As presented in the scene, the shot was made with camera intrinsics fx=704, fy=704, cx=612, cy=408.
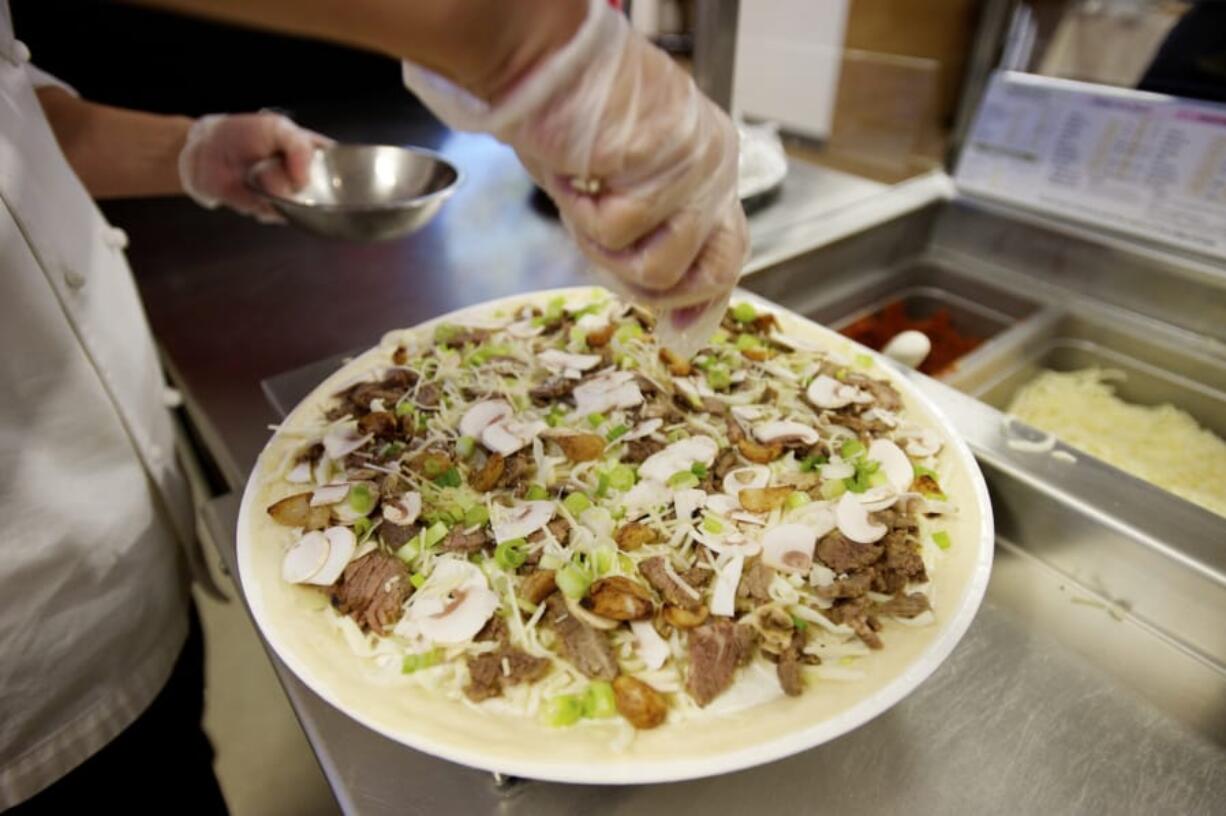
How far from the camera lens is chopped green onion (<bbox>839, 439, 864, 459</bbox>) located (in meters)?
1.30

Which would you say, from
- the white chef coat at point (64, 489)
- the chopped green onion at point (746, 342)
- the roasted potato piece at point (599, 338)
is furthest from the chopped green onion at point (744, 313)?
the white chef coat at point (64, 489)

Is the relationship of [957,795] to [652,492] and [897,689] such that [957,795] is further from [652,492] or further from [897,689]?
[652,492]

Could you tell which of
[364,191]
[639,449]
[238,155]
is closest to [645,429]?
[639,449]

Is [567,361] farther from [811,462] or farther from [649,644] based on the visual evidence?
[649,644]

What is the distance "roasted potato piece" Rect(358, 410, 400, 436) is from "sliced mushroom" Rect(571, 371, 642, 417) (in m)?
0.36

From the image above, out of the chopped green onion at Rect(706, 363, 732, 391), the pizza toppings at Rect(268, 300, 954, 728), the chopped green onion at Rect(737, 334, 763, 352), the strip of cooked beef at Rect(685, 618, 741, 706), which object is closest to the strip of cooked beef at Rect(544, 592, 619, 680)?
the pizza toppings at Rect(268, 300, 954, 728)

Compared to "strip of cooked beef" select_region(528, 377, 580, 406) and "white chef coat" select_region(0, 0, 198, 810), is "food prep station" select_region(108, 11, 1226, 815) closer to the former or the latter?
"white chef coat" select_region(0, 0, 198, 810)

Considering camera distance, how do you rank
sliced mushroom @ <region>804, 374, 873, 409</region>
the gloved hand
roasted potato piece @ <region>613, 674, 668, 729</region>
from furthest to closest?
sliced mushroom @ <region>804, 374, 873, 409</region> < roasted potato piece @ <region>613, 674, 668, 729</region> < the gloved hand

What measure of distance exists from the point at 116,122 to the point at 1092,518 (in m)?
2.34

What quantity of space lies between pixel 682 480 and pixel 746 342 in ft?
1.70

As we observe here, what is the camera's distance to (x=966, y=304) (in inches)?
96.1

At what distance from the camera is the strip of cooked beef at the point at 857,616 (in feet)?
3.24

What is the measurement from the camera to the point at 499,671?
963 millimetres

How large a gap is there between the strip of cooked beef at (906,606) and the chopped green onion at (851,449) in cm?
32
